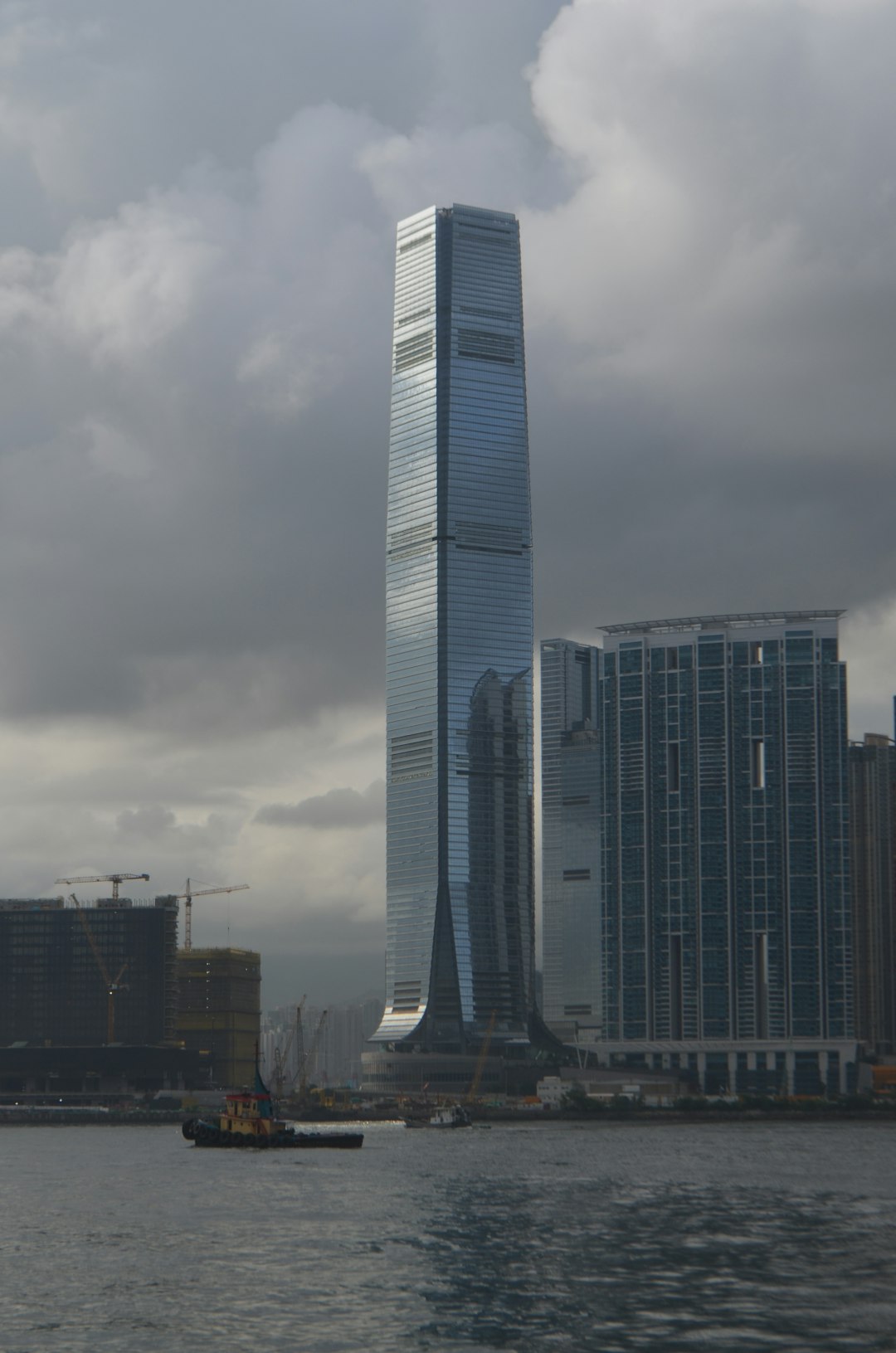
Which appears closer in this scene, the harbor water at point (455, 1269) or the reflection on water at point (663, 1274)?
the reflection on water at point (663, 1274)

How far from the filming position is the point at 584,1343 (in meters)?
88.4

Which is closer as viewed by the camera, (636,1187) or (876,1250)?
(876,1250)

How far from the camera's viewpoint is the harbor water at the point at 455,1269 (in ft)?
300

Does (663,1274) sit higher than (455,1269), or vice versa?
(663,1274)

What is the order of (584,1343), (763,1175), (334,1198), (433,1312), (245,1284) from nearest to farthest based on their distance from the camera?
(584,1343)
(433,1312)
(245,1284)
(334,1198)
(763,1175)

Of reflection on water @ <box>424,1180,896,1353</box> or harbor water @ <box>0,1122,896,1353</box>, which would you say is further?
harbor water @ <box>0,1122,896,1353</box>

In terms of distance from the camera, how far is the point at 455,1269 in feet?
370

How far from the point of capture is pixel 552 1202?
15450 cm

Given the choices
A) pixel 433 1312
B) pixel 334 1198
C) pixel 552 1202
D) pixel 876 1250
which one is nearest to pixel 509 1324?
pixel 433 1312

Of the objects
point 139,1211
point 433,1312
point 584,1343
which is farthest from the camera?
point 139,1211

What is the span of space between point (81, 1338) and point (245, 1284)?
17.6 metres

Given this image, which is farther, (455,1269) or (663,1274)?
(455,1269)

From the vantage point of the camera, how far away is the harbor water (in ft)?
300

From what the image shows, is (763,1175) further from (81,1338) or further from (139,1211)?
(81,1338)
